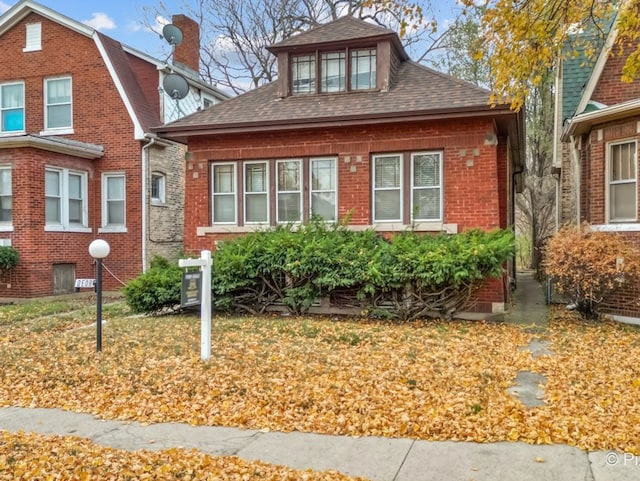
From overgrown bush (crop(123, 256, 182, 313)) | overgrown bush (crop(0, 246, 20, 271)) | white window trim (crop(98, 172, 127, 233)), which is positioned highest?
white window trim (crop(98, 172, 127, 233))

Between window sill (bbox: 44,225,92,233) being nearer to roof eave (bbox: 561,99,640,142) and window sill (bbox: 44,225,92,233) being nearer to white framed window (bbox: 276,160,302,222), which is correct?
white framed window (bbox: 276,160,302,222)

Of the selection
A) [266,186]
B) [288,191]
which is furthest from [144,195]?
[288,191]

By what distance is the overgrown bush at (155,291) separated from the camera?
11.6m

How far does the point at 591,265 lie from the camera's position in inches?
398

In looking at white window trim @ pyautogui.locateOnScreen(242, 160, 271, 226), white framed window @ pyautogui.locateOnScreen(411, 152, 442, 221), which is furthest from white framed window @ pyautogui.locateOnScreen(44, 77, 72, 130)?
white framed window @ pyautogui.locateOnScreen(411, 152, 442, 221)

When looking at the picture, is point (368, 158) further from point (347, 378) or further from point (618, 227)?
point (347, 378)

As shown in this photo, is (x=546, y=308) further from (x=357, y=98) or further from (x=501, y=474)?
(x=501, y=474)

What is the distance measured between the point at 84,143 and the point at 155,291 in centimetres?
741

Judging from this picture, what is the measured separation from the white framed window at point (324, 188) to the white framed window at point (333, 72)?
6.46 ft

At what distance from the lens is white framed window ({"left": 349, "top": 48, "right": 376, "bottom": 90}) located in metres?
13.3

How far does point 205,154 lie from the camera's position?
44.4 ft

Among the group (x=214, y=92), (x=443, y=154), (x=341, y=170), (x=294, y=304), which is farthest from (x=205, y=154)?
(x=214, y=92)

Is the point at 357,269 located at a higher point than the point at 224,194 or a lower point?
lower

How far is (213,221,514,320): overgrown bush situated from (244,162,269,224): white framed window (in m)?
1.52
